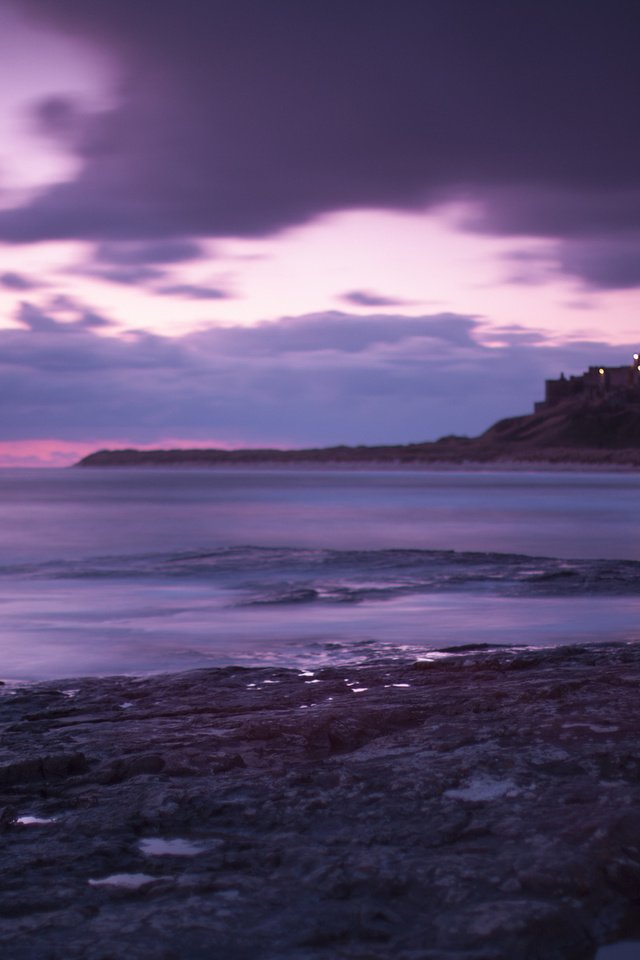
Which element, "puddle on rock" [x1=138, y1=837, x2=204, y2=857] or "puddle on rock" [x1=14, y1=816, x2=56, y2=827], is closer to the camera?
"puddle on rock" [x1=138, y1=837, x2=204, y2=857]

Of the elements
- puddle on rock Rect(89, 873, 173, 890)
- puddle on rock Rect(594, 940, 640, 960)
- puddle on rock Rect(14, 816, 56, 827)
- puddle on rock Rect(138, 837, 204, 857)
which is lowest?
puddle on rock Rect(594, 940, 640, 960)

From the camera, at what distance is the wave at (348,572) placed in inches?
557

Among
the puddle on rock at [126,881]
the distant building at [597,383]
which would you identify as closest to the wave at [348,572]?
the puddle on rock at [126,881]

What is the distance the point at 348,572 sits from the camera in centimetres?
1720

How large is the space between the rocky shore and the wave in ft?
25.9

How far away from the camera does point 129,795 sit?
14.4ft

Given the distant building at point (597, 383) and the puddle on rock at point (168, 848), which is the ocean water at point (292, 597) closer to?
the puddle on rock at point (168, 848)

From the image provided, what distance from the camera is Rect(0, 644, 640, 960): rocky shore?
10.5 ft

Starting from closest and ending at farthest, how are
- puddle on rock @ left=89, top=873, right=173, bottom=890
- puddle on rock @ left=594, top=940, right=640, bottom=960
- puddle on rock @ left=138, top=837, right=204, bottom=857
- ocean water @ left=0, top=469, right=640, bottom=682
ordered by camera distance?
puddle on rock @ left=594, top=940, right=640, bottom=960, puddle on rock @ left=89, top=873, right=173, bottom=890, puddle on rock @ left=138, top=837, right=204, bottom=857, ocean water @ left=0, top=469, right=640, bottom=682

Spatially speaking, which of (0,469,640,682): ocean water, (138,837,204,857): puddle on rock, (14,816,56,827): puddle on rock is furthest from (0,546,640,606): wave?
(138,837,204,857): puddle on rock

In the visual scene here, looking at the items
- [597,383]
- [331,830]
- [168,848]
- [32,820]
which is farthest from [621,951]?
[597,383]

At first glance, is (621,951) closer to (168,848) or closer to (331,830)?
(331,830)

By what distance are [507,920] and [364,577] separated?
42.8ft

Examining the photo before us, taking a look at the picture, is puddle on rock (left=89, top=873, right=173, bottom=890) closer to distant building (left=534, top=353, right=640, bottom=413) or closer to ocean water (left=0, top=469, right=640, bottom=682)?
ocean water (left=0, top=469, right=640, bottom=682)
